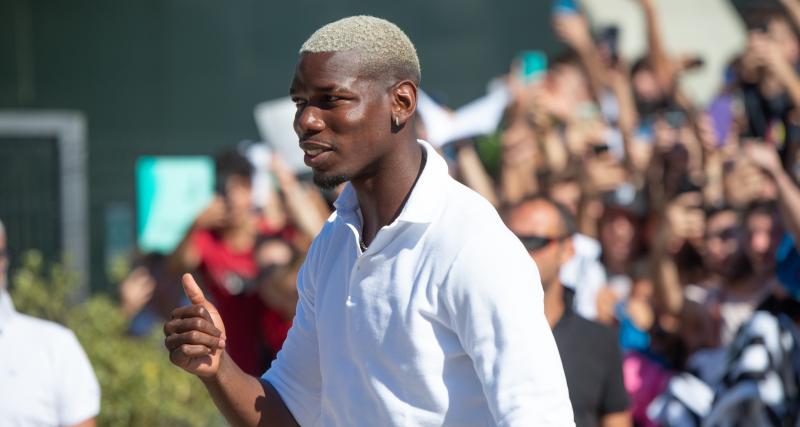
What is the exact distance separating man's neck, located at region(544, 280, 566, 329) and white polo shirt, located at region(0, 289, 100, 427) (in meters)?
1.62

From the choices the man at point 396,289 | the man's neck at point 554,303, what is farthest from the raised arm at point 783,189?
the man at point 396,289

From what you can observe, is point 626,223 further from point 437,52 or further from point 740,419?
point 437,52

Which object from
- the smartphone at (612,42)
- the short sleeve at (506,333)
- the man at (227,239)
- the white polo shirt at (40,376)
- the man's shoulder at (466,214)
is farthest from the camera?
the smartphone at (612,42)

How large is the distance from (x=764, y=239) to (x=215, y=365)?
11.4 ft

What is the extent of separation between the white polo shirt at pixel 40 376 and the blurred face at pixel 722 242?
282 centimetres

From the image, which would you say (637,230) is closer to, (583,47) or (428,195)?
(583,47)

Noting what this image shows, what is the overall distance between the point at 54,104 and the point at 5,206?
1709 mm

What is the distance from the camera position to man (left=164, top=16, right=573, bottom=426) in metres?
2.58

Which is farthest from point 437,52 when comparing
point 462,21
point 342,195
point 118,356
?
point 342,195

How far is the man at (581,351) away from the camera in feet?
15.3

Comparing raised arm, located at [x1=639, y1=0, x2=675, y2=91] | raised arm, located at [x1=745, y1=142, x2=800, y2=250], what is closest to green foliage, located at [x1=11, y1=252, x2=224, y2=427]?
raised arm, located at [x1=639, y1=0, x2=675, y2=91]

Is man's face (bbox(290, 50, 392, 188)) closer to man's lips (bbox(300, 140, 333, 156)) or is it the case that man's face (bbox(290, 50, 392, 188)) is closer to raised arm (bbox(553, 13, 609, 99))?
man's lips (bbox(300, 140, 333, 156))

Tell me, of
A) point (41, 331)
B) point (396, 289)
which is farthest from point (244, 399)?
point (41, 331)

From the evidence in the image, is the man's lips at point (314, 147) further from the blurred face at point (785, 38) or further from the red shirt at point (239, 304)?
the blurred face at point (785, 38)
